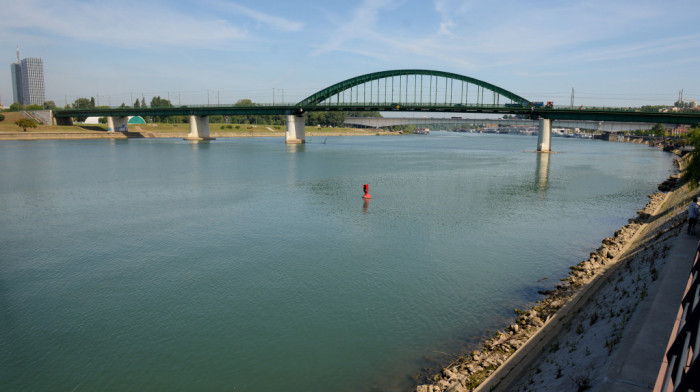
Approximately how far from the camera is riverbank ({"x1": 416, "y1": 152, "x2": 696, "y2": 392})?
909cm

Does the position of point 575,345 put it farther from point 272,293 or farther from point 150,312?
point 150,312

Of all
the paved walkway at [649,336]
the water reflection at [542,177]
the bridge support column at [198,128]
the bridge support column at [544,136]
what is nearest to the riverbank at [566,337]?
the paved walkway at [649,336]

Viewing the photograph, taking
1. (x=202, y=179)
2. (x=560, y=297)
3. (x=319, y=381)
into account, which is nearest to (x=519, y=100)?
(x=202, y=179)

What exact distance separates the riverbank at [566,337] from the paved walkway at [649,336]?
0.78 feet

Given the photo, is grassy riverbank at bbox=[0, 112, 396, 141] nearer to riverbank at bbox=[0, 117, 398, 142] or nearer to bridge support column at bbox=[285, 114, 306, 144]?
riverbank at bbox=[0, 117, 398, 142]

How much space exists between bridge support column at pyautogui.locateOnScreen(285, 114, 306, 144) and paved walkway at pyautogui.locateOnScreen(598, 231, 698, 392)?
11042 centimetres

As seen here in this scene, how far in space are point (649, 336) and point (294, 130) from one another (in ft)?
380

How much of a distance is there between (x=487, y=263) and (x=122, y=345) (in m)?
15.0

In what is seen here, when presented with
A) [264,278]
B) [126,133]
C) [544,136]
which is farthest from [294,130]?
[264,278]

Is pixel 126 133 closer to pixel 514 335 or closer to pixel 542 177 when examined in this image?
pixel 542 177

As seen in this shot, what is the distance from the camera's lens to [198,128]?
414 feet

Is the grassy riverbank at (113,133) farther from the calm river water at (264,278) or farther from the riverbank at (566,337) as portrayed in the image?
the riverbank at (566,337)

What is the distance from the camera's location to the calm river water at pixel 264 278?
38.1ft

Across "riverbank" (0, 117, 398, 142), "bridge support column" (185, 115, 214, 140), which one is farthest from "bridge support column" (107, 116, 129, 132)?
"bridge support column" (185, 115, 214, 140)
